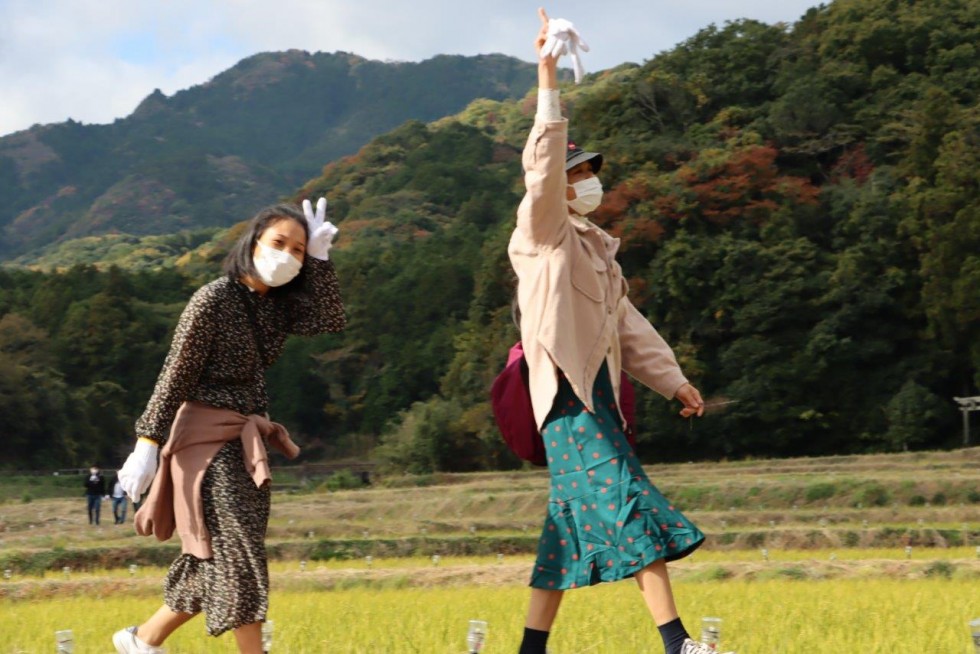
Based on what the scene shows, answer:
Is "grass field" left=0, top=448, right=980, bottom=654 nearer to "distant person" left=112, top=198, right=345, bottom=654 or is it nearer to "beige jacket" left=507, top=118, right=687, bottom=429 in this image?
"distant person" left=112, top=198, right=345, bottom=654

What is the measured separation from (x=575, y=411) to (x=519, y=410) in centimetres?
24

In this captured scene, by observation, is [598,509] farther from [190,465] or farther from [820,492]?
[820,492]

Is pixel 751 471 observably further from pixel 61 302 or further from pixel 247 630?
pixel 61 302

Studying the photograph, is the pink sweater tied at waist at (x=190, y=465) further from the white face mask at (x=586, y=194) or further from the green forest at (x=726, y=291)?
the green forest at (x=726, y=291)

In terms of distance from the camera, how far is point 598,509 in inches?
200

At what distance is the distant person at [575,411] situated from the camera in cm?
497

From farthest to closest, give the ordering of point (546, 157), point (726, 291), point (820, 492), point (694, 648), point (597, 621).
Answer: point (726, 291)
point (820, 492)
point (597, 621)
point (546, 157)
point (694, 648)

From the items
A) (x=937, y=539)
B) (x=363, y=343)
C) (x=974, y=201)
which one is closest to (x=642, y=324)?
(x=937, y=539)

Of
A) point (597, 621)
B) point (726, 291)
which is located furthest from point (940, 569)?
point (726, 291)

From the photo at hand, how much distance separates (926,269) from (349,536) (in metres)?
18.9

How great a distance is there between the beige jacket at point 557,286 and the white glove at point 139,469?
1.34 meters

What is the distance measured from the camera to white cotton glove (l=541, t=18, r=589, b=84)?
509 centimetres

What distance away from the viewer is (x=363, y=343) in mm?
53531

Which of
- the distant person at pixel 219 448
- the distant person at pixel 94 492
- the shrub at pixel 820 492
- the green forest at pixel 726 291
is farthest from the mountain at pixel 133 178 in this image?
the distant person at pixel 219 448
